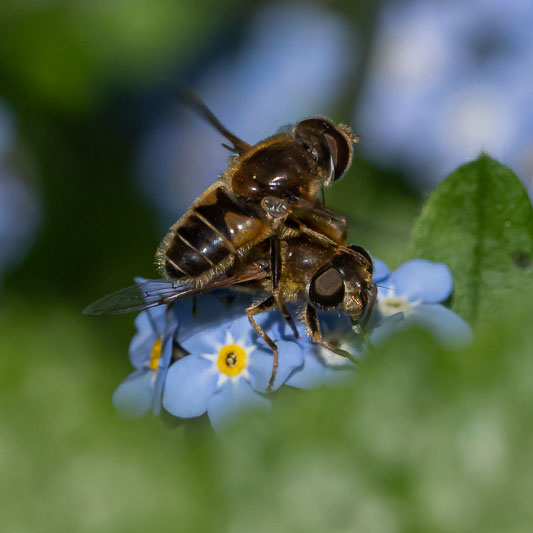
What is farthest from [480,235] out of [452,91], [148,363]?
[452,91]

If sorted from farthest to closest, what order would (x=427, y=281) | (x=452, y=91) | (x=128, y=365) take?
(x=452, y=91) < (x=128, y=365) < (x=427, y=281)

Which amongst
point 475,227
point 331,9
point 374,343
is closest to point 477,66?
point 331,9

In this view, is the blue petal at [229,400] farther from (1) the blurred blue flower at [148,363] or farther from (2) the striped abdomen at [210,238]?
(2) the striped abdomen at [210,238]

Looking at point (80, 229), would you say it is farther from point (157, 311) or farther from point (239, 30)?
point (157, 311)

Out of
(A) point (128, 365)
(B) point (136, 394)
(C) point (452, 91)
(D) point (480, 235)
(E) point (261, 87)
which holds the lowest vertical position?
(A) point (128, 365)

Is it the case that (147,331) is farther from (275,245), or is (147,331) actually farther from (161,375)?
(275,245)

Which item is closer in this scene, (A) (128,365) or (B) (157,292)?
(B) (157,292)
